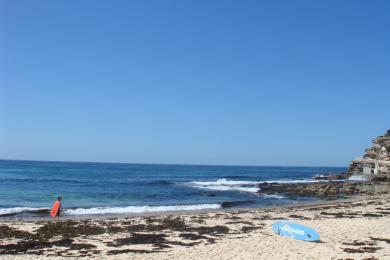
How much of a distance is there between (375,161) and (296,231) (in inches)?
2435

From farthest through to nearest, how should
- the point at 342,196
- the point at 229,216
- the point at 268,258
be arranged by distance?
the point at 342,196 → the point at 229,216 → the point at 268,258

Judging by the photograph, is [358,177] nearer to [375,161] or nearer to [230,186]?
[375,161]

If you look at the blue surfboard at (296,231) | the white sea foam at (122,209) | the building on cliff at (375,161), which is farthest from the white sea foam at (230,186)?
the blue surfboard at (296,231)

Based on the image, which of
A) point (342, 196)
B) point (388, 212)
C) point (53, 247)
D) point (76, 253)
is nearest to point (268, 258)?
point (76, 253)

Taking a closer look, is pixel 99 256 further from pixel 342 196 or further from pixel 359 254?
pixel 342 196

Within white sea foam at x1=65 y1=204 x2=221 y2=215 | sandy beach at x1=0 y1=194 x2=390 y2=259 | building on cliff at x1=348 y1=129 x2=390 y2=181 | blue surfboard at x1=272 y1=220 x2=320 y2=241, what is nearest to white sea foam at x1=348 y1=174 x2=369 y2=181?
building on cliff at x1=348 y1=129 x2=390 y2=181

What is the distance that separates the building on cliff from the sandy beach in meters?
52.7

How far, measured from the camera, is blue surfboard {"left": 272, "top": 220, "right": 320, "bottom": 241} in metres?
15.3

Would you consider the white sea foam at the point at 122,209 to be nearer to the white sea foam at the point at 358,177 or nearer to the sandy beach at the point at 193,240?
the sandy beach at the point at 193,240

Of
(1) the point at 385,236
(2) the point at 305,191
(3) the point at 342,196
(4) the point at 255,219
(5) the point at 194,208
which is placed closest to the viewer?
(1) the point at 385,236

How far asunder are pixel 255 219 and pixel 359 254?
8856 millimetres

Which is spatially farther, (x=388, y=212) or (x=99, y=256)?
(x=388, y=212)

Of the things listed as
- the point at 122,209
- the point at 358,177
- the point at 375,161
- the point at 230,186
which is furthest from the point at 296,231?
the point at 375,161

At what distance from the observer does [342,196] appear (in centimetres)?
4050
